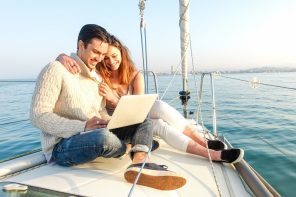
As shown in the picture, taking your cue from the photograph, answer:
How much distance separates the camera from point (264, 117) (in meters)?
8.16

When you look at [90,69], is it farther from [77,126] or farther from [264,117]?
[264,117]

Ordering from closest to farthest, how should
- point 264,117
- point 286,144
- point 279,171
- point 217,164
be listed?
point 217,164, point 279,171, point 286,144, point 264,117

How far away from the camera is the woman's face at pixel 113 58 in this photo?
272 centimetres

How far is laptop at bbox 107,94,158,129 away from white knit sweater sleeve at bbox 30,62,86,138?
0.24 meters

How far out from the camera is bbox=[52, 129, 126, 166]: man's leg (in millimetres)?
2018

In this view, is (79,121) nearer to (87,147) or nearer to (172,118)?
(87,147)

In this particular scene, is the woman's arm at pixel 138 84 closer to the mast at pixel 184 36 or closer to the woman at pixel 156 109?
the woman at pixel 156 109

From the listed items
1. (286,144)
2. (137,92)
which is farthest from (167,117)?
(286,144)

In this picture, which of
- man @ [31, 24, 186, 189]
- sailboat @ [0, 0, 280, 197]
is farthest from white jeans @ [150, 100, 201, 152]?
man @ [31, 24, 186, 189]

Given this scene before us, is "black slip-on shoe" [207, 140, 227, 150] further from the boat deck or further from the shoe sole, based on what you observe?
the shoe sole

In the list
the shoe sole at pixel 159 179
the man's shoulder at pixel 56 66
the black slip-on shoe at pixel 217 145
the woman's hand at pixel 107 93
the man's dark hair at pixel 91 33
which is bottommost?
the black slip-on shoe at pixel 217 145

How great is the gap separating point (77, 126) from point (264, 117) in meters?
7.06

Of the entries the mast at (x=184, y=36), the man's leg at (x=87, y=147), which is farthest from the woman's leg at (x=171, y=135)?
the mast at (x=184, y=36)

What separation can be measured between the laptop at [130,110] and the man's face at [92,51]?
1.69 feet
